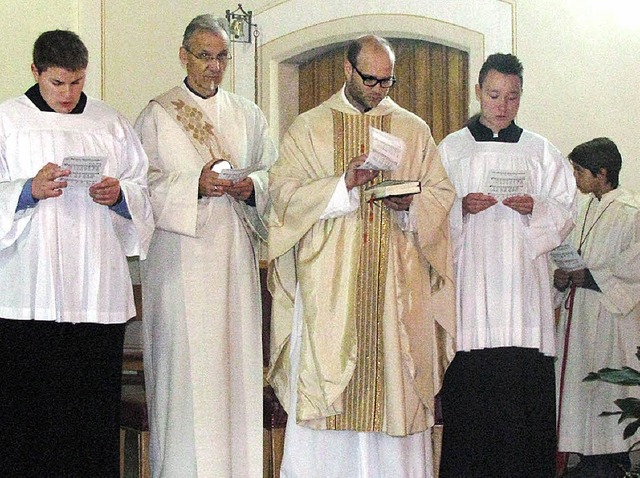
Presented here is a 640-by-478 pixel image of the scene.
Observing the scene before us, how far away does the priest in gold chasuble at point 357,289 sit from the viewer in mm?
5348

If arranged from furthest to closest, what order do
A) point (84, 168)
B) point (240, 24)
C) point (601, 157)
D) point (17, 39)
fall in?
1. point (240, 24)
2. point (17, 39)
3. point (601, 157)
4. point (84, 168)

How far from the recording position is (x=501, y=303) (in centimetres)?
577

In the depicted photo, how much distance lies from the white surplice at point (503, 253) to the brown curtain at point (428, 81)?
2924 millimetres

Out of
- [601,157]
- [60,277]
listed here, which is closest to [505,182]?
[601,157]

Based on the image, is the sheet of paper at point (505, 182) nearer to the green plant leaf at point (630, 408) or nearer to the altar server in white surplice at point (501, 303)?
the altar server in white surplice at point (501, 303)

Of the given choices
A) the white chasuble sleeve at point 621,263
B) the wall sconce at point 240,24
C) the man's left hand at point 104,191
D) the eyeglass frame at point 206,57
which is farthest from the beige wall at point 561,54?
the man's left hand at point 104,191

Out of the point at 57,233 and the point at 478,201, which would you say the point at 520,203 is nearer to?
the point at 478,201

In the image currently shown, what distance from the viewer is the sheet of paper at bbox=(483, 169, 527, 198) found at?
563 cm

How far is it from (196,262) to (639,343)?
2.77m

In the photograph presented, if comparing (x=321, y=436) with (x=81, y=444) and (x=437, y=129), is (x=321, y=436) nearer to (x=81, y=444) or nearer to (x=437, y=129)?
(x=81, y=444)

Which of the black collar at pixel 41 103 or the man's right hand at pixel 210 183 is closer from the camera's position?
the black collar at pixel 41 103

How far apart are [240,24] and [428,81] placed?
1.47 metres

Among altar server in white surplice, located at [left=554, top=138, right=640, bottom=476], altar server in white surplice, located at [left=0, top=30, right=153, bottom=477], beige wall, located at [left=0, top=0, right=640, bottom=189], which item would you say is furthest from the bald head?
beige wall, located at [left=0, top=0, right=640, bottom=189]

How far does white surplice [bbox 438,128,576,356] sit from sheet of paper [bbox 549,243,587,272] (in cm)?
49
